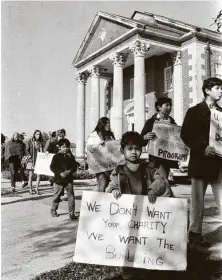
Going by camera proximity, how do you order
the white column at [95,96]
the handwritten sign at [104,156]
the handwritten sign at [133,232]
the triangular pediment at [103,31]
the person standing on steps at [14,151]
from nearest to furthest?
the handwritten sign at [133,232] → the handwritten sign at [104,156] → the person standing on steps at [14,151] → the triangular pediment at [103,31] → the white column at [95,96]

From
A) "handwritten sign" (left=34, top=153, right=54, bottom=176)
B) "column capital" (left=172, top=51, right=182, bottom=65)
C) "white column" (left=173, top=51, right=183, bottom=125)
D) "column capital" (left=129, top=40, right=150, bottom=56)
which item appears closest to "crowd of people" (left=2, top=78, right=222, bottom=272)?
"handwritten sign" (left=34, top=153, right=54, bottom=176)

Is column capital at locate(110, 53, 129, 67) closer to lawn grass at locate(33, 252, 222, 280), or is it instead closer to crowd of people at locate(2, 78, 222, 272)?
crowd of people at locate(2, 78, 222, 272)

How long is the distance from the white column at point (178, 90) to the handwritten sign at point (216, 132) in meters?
14.9

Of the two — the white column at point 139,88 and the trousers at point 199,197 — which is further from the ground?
the white column at point 139,88

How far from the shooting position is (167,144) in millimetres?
4164

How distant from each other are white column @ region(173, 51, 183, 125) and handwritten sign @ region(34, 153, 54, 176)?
11918 mm

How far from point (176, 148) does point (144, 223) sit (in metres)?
1.64

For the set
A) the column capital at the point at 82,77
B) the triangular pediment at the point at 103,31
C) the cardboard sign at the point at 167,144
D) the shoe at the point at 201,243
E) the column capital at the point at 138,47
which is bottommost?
the shoe at the point at 201,243

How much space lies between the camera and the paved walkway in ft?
10.4

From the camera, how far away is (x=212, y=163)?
357cm

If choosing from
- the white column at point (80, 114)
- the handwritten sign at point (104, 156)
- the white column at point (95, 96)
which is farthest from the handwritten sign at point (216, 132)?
the white column at point (80, 114)

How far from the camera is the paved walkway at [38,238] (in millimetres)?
3170

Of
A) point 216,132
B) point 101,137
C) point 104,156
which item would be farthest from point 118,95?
point 216,132

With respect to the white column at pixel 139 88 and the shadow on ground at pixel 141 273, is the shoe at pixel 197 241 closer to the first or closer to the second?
the shadow on ground at pixel 141 273
